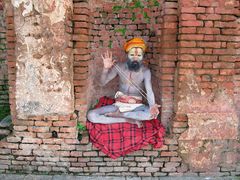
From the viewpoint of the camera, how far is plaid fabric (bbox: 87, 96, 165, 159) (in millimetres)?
3441

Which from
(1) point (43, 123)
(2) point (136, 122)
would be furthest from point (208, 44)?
(1) point (43, 123)

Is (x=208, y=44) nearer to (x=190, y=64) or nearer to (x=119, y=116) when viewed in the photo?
(x=190, y=64)

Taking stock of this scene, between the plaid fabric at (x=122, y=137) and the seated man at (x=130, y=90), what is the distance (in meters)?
0.09

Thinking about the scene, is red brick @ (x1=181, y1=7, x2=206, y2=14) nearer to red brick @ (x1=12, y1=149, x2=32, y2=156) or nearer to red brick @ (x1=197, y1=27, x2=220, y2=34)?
red brick @ (x1=197, y1=27, x2=220, y2=34)

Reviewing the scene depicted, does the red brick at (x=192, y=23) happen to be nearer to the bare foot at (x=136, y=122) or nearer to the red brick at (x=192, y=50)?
the red brick at (x=192, y=50)

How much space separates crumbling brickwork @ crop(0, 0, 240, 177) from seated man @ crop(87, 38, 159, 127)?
214mm

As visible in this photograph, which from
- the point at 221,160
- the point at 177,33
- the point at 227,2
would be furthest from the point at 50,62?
the point at 221,160

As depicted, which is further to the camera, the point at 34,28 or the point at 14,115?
the point at 14,115

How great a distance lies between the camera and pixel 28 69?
332 cm

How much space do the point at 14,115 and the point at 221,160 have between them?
2.93 m

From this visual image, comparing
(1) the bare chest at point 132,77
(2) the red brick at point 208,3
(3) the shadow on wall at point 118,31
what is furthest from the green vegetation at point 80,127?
(2) the red brick at point 208,3

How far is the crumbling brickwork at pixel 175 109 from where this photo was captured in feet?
11.0

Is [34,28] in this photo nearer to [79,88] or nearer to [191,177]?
[79,88]

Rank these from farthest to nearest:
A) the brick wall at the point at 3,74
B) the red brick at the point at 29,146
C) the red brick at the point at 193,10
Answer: the brick wall at the point at 3,74, the red brick at the point at 29,146, the red brick at the point at 193,10
